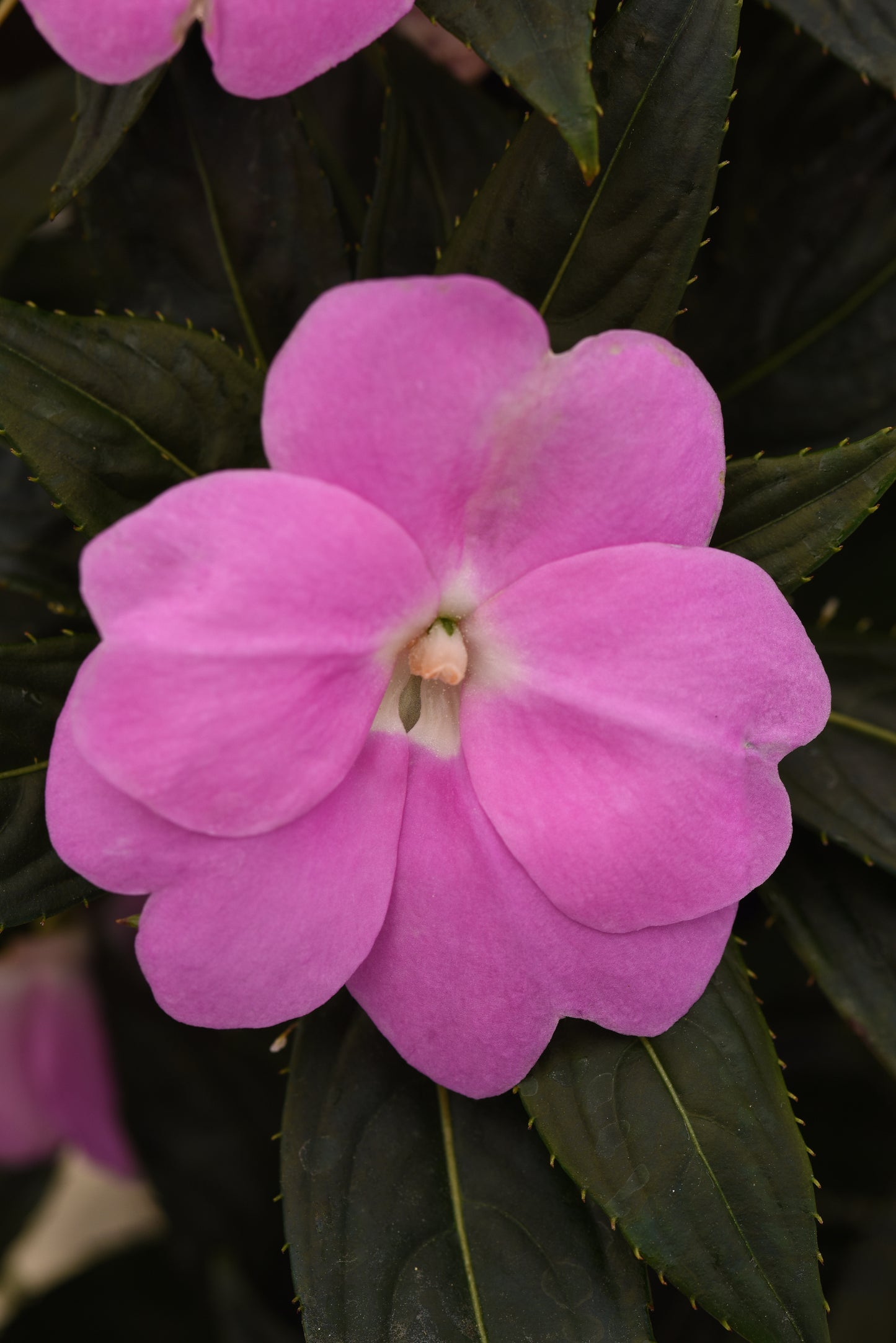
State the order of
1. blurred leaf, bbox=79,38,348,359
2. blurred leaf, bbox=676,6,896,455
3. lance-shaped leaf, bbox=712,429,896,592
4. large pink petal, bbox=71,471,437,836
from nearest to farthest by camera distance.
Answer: large pink petal, bbox=71,471,437,836
lance-shaped leaf, bbox=712,429,896,592
blurred leaf, bbox=79,38,348,359
blurred leaf, bbox=676,6,896,455

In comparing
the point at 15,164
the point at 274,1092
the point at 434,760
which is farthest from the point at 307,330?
the point at 274,1092

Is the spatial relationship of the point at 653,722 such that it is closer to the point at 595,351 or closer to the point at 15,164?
the point at 595,351

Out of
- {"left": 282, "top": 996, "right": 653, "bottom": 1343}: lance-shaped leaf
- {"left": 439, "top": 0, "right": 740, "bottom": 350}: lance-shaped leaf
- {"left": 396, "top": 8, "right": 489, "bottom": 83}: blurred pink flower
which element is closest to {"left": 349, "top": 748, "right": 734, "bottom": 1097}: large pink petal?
{"left": 282, "top": 996, "right": 653, "bottom": 1343}: lance-shaped leaf

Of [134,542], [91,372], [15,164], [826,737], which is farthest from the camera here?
[15,164]

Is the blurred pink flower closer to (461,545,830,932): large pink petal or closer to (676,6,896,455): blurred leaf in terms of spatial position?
(676,6,896,455): blurred leaf

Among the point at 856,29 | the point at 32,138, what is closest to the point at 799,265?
the point at 856,29

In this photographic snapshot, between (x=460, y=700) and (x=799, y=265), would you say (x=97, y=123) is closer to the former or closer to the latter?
(x=460, y=700)

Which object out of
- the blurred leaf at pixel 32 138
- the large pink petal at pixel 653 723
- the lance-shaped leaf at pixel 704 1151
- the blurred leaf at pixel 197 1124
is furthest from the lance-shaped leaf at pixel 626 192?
the blurred leaf at pixel 197 1124
